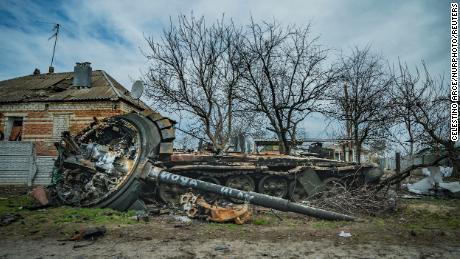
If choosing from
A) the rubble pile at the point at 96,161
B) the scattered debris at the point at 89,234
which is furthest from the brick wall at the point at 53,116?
the scattered debris at the point at 89,234

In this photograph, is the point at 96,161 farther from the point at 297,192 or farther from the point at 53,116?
the point at 53,116

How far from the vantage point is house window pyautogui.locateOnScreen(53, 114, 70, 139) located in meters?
20.6

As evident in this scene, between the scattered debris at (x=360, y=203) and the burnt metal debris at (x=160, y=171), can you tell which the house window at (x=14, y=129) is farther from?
the scattered debris at (x=360, y=203)

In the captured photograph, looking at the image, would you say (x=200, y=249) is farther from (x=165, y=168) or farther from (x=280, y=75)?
(x=280, y=75)

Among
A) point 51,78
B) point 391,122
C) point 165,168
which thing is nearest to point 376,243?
point 165,168

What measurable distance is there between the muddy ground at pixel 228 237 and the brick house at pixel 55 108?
13.5 meters

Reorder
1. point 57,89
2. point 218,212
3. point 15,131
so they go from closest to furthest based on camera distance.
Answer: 1. point 218,212
2. point 15,131
3. point 57,89

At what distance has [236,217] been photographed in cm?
640

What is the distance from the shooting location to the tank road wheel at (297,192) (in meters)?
9.76

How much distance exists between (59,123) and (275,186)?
54.0 feet

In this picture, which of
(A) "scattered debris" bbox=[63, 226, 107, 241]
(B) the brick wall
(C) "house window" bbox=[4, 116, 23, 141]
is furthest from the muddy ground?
(C) "house window" bbox=[4, 116, 23, 141]

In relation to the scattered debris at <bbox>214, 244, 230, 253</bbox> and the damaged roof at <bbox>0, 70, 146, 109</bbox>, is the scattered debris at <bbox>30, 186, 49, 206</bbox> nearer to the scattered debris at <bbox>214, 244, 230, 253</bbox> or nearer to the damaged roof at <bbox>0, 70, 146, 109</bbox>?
the scattered debris at <bbox>214, 244, 230, 253</bbox>

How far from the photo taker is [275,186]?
32.1 feet

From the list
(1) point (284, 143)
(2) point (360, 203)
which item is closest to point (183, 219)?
(2) point (360, 203)
